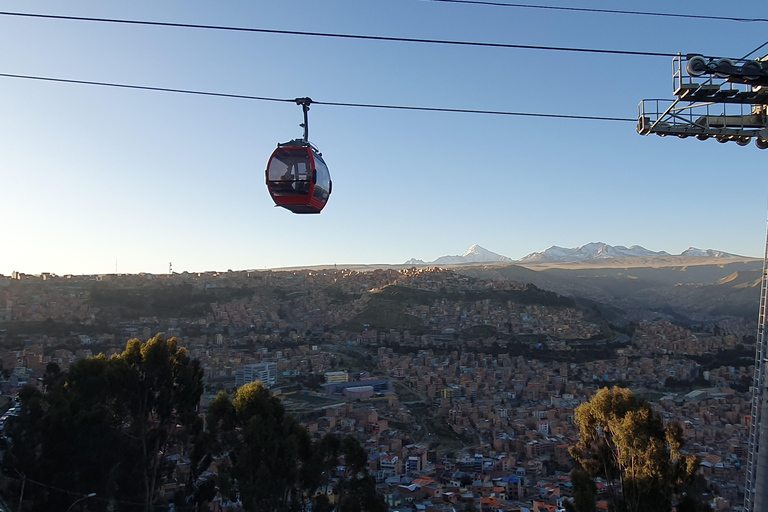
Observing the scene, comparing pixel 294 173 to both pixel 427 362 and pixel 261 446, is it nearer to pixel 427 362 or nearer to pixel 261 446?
pixel 261 446

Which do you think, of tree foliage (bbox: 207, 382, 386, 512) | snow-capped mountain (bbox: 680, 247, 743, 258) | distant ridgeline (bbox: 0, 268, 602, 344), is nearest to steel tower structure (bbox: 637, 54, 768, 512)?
tree foliage (bbox: 207, 382, 386, 512)

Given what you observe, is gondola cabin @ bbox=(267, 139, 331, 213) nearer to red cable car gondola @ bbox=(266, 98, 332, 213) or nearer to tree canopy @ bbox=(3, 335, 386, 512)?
red cable car gondola @ bbox=(266, 98, 332, 213)

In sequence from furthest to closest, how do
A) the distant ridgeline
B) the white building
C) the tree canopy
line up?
1. the distant ridgeline
2. the white building
3. the tree canopy

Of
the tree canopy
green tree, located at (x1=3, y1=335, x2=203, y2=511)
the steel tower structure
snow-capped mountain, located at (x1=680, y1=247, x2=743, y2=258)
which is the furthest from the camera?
snow-capped mountain, located at (x1=680, y1=247, x2=743, y2=258)

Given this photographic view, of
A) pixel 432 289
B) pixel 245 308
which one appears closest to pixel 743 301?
pixel 432 289

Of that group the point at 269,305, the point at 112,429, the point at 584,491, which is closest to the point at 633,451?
the point at 584,491

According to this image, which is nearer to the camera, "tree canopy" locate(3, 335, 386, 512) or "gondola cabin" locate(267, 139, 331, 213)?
"gondola cabin" locate(267, 139, 331, 213)
